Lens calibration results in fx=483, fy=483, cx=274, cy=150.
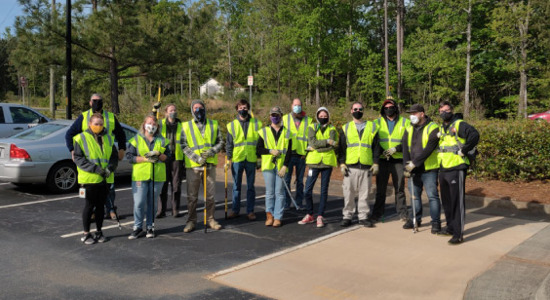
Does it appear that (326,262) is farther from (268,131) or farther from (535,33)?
(535,33)

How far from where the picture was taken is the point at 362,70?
152 feet

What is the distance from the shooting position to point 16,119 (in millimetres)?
13570

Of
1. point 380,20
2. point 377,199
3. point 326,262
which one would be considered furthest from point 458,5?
point 326,262

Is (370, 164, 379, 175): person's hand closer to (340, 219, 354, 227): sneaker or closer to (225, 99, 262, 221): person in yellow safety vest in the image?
(340, 219, 354, 227): sneaker

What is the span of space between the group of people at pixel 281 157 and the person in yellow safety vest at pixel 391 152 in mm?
16

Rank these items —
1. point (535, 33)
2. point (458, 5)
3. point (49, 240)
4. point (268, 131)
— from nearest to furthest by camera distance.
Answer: point (49, 240)
point (268, 131)
point (535, 33)
point (458, 5)

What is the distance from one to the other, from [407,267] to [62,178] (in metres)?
7.39

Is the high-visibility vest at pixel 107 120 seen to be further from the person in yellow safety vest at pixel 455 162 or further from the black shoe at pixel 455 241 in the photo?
the black shoe at pixel 455 241

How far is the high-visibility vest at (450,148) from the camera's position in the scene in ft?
21.3

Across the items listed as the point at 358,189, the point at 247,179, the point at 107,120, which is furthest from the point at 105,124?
the point at 358,189

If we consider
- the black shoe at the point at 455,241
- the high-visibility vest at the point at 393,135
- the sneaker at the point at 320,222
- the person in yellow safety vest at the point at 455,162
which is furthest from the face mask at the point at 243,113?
the black shoe at the point at 455,241

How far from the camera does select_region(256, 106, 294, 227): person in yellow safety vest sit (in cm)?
754

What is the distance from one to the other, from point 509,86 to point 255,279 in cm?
3565

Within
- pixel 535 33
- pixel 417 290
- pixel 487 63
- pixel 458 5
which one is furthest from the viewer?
pixel 487 63
